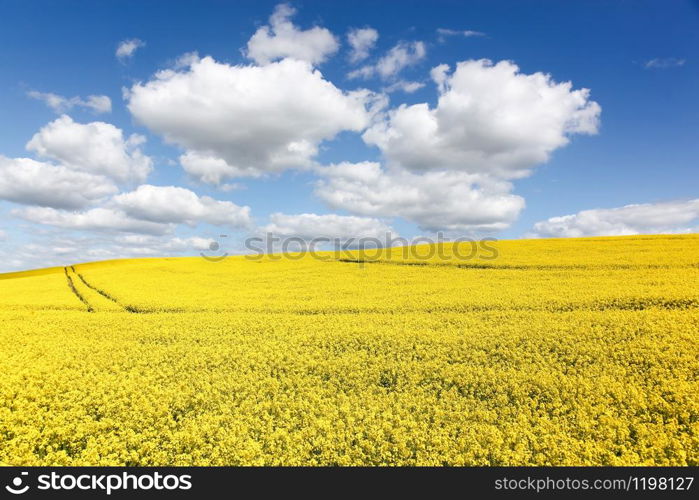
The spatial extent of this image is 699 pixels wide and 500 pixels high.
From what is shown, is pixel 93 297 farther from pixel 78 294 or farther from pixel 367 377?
pixel 367 377

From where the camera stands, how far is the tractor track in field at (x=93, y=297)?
29722 millimetres

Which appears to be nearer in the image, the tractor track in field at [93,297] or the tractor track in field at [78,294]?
the tractor track in field at [93,297]

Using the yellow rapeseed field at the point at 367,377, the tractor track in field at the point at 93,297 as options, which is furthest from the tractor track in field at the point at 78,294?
the yellow rapeseed field at the point at 367,377

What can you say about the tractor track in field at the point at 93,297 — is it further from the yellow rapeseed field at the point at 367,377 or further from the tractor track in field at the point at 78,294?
the yellow rapeseed field at the point at 367,377

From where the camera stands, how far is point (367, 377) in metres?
15.2

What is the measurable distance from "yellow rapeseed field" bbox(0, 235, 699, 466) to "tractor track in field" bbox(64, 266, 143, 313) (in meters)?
0.31

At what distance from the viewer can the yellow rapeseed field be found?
10.6 metres

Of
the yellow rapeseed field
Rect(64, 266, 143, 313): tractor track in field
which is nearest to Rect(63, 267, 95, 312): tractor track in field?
Rect(64, 266, 143, 313): tractor track in field

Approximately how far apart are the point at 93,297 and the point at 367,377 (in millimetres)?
29965

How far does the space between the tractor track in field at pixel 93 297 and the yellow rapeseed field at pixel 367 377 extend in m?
0.31

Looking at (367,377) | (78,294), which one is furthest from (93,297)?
(367,377)
